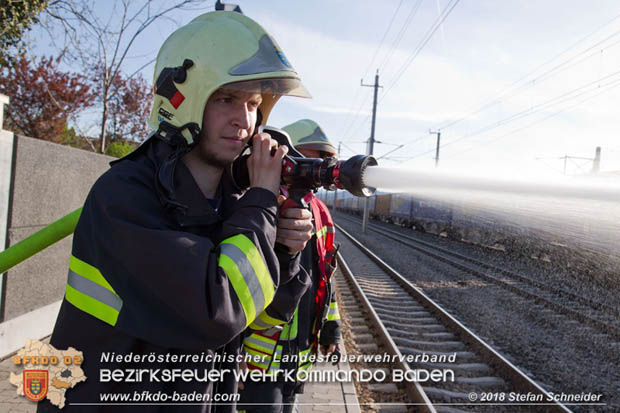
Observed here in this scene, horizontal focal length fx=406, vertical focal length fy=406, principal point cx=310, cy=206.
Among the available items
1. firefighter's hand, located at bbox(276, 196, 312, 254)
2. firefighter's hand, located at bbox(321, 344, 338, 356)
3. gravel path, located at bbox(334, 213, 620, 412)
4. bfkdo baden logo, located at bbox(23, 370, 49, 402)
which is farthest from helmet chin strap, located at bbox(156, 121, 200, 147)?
gravel path, located at bbox(334, 213, 620, 412)

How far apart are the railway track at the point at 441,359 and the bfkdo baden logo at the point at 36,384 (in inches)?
130

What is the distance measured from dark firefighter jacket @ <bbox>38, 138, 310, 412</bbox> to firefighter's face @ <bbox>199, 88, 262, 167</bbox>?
0.17 m

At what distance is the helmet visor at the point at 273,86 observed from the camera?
1466 mm

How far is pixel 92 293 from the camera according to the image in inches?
46.5

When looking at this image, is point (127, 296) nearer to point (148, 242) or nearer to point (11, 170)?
point (148, 242)

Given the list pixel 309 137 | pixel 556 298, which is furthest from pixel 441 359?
pixel 556 298

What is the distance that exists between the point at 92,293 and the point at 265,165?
644mm

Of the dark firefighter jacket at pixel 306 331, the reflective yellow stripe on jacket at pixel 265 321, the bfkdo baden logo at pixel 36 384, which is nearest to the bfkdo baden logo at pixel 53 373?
the bfkdo baden logo at pixel 36 384

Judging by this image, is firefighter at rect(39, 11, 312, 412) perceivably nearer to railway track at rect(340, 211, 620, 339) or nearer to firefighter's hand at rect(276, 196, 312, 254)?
firefighter's hand at rect(276, 196, 312, 254)

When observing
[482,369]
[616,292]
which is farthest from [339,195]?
[482,369]

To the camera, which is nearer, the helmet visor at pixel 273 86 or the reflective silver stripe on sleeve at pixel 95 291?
the reflective silver stripe on sleeve at pixel 95 291

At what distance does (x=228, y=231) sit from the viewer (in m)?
1.21

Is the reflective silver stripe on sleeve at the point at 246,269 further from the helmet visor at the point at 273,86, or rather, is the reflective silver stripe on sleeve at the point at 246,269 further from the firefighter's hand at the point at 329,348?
the firefighter's hand at the point at 329,348

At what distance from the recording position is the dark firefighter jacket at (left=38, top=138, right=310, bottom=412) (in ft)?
3.55
